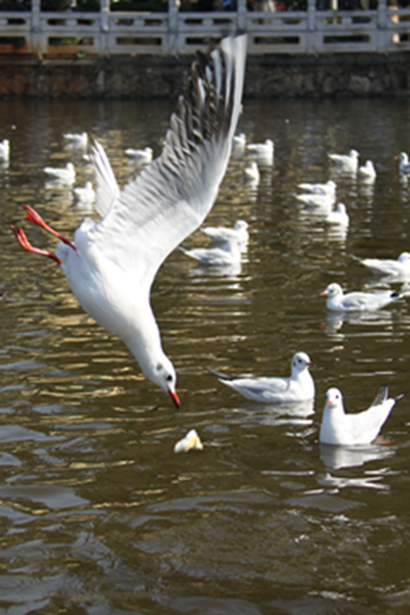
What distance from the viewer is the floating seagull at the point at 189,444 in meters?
5.61

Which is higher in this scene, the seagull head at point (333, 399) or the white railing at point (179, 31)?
the white railing at point (179, 31)

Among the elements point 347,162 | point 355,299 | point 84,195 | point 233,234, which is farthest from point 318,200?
point 355,299

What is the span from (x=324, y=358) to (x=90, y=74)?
2400 centimetres

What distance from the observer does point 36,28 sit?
29.5 meters

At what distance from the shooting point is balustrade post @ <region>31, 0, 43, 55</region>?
29562 mm

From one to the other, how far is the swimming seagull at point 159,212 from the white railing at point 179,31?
2519 centimetres

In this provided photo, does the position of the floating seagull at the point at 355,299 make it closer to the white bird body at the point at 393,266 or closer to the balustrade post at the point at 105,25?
the white bird body at the point at 393,266

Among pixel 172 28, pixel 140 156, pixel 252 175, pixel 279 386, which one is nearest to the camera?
pixel 279 386

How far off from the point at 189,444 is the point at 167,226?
1.32m

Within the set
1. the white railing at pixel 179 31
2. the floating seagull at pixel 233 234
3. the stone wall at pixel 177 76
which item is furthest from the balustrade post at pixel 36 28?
the floating seagull at pixel 233 234

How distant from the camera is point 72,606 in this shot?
4242 millimetres

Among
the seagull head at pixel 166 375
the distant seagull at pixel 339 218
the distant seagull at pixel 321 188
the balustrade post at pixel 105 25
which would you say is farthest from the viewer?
the balustrade post at pixel 105 25

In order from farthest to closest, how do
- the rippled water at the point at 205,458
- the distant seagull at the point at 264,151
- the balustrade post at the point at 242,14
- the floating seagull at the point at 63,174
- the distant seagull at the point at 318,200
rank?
the balustrade post at the point at 242,14, the distant seagull at the point at 264,151, the floating seagull at the point at 63,174, the distant seagull at the point at 318,200, the rippled water at the point at 205,458

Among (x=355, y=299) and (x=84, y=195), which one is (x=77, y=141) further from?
(x=355, y=299)
